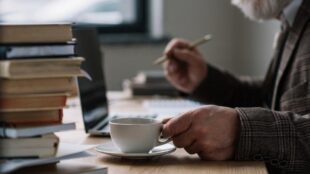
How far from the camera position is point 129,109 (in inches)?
71.1

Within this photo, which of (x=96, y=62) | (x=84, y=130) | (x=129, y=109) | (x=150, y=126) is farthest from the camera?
(x=129, y=109)

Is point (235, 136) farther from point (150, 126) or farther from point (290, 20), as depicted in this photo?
point (290, 20)

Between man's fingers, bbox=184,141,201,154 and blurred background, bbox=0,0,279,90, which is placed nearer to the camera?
man's fingers, bbox=184,141,201,154

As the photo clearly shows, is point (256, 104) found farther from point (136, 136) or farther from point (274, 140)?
point (136, 136)

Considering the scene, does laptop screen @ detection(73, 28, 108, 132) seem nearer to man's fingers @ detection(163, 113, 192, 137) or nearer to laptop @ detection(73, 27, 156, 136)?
laptop @ detection(73, 27, 156, 136)

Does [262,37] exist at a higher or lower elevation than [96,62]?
lower

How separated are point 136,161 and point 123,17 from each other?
224cm

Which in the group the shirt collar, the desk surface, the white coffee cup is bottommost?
the desk surface

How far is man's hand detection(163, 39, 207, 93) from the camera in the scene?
192 cm

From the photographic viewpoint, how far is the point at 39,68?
86 centimetres

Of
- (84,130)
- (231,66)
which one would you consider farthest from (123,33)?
(84,130)

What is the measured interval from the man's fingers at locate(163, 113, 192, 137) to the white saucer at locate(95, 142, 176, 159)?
0.11 ft

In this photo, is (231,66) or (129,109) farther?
(231,66)

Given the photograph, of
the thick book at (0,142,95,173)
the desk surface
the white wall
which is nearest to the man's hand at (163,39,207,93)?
the desk surface
